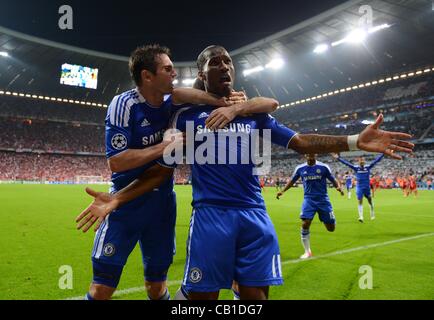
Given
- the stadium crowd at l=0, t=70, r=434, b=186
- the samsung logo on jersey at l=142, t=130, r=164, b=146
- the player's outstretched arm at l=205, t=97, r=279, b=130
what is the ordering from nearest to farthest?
the player's outstretched arm at l=205, t=97, r=279, b=130 < the samsung logo on jersey at l=142, t=130, r=164, b=146 < the stadium crowd at l=0, t=70, r=434, b=186

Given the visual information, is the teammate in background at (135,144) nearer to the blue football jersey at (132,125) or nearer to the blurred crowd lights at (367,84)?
the blue football jersey at (132,125)

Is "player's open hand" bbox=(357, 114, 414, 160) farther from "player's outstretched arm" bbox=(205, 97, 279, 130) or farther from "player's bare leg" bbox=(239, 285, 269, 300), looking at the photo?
"player's bare leg" bbox=(239, 285, 269, 300)

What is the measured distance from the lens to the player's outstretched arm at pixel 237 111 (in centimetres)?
253

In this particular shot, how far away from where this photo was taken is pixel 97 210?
2.75 m

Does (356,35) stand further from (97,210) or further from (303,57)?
(97,210)

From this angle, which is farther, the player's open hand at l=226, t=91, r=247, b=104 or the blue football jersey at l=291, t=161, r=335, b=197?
the blue football jersey at l=291, t=161, r=335, b=197

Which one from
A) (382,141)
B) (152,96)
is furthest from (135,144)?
(382,141)

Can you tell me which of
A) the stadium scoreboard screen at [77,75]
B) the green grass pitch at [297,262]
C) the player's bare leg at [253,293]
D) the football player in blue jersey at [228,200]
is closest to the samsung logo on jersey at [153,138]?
the football player in blue jersey at [228,200]

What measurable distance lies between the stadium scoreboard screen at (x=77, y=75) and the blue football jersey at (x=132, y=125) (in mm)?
51488

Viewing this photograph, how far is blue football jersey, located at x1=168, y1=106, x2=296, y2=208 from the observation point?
2559 mm

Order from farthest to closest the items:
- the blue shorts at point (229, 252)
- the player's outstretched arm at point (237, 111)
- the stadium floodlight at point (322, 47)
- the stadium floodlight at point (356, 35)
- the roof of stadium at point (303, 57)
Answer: the stadium floodlight at point (322, 47) < the stadium floodlight at point (356, 35) < the roof of stadium at point (303, 57) < the player's outstretched arm at point (237, 111) < the blue shorts at point (229, 252)

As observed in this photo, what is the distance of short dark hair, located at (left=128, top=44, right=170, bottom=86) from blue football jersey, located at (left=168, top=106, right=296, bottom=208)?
615 mm

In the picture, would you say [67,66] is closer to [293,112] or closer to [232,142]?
[293,112]

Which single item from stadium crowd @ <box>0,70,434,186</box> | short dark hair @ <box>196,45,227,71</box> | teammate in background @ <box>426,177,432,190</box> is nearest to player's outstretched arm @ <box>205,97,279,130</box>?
short dark hair @ <box>196,45,227,71</box>
